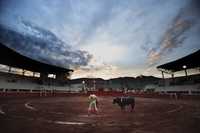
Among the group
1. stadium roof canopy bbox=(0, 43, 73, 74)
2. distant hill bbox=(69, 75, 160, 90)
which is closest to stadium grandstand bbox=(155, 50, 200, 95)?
distant hill bbox=(69, 75, 160, 90)

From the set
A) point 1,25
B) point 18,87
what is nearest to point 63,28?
point 1,25

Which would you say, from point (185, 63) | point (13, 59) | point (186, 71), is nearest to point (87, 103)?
point (13, 59)

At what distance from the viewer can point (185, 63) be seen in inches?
1671

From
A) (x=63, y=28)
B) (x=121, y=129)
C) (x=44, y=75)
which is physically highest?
(x=63, y=28)

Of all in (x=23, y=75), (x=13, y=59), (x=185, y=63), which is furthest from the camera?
(x=23, y=75)

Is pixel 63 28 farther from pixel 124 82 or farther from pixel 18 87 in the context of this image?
pixel 124 82

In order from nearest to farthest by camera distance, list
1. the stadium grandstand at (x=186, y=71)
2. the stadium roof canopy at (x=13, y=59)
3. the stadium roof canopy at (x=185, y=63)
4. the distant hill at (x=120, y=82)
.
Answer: the stadium roof canopy at (x=13, y=59), the stadium roof canopy at (x=185, y=63), the stadium grandstand at (x=186, y=71), the distant hill at (x=120, y=82)

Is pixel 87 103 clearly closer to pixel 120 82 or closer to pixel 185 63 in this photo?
pixel 185 63

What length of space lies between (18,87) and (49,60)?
48.1 feet

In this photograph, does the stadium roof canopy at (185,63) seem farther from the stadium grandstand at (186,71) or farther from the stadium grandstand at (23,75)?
the stadium grandstand at (23,75)

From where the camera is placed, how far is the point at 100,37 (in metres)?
37.3

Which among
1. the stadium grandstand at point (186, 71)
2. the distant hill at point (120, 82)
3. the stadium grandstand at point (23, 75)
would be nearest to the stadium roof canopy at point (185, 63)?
the stadium grandstand at point (186, 71)

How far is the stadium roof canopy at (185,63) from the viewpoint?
118 feet

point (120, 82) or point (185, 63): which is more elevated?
point (185, 63)
